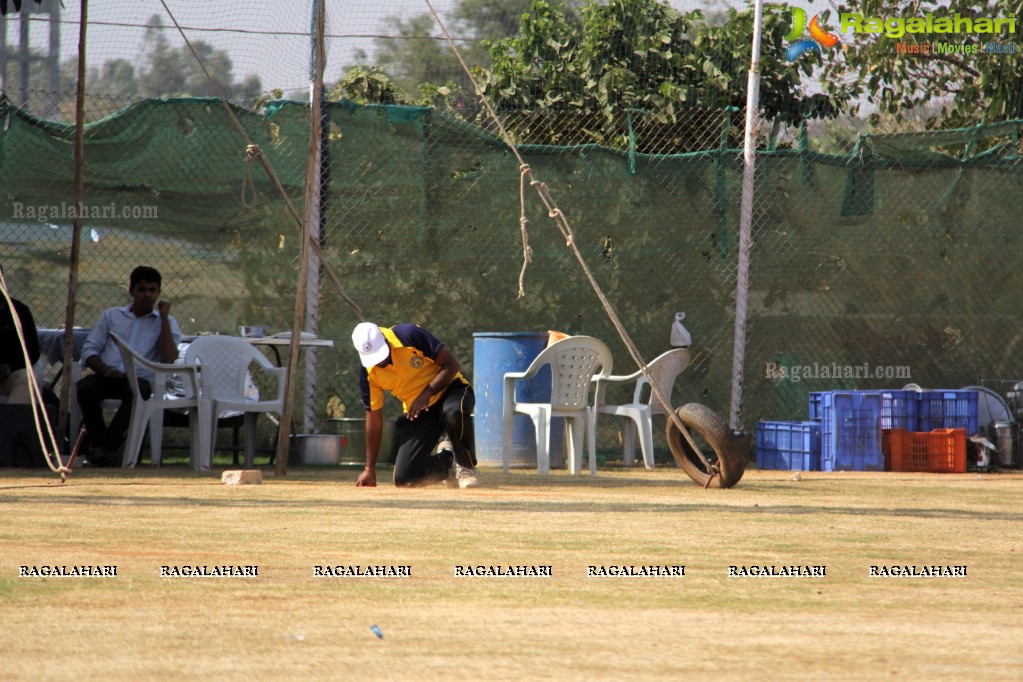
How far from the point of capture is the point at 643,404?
38.4ft

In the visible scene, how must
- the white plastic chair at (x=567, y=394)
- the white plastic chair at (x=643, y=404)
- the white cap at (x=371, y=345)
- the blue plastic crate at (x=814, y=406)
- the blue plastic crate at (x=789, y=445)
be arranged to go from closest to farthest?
1. the white cap at (x=371, y=345)
2. the white plastic chair at (x=567, y=394)
3. the white plastic chair at (x=643, y=404)
4. the blue plastic crate at (x=789, y=445)
5. the blue plastic crate at (x=814, y=406)

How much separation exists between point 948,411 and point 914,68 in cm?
527

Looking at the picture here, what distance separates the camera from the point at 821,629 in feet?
12.8

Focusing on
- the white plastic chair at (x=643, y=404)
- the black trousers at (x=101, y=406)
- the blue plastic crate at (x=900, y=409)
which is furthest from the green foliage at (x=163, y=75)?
the blue plastic crate at (x=900, y=409)

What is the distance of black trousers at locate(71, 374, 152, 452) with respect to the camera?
428 inches

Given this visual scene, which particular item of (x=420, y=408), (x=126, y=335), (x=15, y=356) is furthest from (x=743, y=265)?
(x=15, y=356)

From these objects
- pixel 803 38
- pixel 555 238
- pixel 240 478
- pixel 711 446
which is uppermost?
pixel 803 38

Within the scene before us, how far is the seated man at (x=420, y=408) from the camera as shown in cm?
920

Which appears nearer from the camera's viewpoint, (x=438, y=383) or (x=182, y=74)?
(x=438, y=383)

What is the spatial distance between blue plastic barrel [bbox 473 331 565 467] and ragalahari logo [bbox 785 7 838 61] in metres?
5.94

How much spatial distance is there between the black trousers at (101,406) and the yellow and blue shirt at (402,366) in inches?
98.6

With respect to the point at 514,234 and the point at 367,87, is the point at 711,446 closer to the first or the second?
the point at 514,234

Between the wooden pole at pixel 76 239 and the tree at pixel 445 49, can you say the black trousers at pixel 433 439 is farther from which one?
the tree at pixel 445 49

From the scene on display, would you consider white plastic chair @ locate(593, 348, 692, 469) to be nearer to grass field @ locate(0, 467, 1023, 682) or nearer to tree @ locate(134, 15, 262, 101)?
grass field @ locate(0, 467, 1023, 682)
